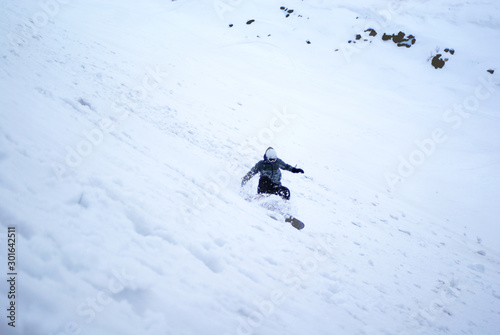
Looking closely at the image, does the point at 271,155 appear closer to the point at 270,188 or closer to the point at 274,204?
the point at 270,188

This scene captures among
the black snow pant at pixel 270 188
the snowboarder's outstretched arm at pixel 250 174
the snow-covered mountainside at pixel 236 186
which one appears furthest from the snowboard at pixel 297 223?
the snowboarder's outstretched arm at pixel 250 174

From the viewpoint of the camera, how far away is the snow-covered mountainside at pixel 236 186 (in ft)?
7.53

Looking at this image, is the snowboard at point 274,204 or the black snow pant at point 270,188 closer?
the snowboard at point 274,204

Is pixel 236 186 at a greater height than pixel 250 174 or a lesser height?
lesser

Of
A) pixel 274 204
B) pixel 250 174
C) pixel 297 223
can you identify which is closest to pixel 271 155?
pixel 250 174

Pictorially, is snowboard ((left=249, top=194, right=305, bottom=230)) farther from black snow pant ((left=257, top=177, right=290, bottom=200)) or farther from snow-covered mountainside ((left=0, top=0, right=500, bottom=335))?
snow-covered mountainside ((left=0, top=0, right=500, bottom=335))

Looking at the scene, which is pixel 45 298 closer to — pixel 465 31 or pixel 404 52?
pixel 404 52

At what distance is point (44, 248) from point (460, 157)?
528 inches

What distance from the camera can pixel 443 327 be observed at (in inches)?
148

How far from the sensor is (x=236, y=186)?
5699 millimetres

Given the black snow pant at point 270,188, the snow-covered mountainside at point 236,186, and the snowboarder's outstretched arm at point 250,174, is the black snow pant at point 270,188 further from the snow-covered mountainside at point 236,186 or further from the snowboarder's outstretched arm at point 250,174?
the snow-covered mountainside at point 236,186

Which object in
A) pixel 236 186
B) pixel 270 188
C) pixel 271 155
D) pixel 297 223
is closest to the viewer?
pixel 297 223

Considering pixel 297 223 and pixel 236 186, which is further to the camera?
pixel 236 186

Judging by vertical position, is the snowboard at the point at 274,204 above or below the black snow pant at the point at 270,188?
below
